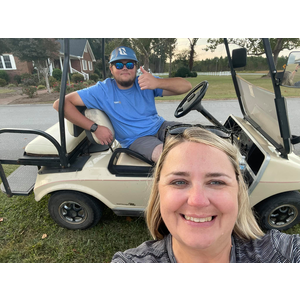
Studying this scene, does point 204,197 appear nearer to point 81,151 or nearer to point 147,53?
point 81,151

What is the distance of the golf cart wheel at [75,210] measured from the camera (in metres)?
2.19

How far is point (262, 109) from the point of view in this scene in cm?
217

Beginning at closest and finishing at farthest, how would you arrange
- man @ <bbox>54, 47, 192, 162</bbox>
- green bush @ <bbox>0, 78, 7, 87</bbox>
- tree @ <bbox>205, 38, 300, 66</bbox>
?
tree @ <bbox>205, 38, 300, 66</bbox> < man @ <bbox>54, 47, 192, 162</bbox> < green bush @ <bbox>0, 78, 7, 87</bbox>

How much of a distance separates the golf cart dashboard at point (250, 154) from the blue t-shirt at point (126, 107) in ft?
3.42

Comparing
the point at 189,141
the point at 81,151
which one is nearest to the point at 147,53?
the point at 81,151

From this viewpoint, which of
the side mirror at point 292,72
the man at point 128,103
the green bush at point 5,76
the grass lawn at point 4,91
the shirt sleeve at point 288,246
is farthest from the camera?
the green bush at point 5,76

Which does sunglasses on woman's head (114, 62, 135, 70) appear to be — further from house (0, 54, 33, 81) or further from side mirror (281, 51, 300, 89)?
house (0, 54, 33, 81)

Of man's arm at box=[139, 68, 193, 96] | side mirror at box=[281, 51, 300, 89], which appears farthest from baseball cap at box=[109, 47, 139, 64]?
side mirror at box=[281, 51, 300, 89]

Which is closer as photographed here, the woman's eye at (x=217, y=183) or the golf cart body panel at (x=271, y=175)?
the woman's eye at (x=217, y=183)

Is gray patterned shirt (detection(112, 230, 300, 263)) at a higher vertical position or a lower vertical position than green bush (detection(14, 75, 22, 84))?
higher

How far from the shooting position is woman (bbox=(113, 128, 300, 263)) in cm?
83

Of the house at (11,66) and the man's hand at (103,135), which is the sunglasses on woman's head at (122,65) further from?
the house at (11,66)

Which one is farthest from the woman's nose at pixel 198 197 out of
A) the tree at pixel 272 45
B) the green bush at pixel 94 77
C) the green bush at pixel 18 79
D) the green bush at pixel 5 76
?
the green bush at pixel 5 76

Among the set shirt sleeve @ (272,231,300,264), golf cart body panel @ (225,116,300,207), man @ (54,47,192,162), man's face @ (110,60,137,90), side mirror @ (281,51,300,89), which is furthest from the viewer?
man's face @ (110,60,137,90)
